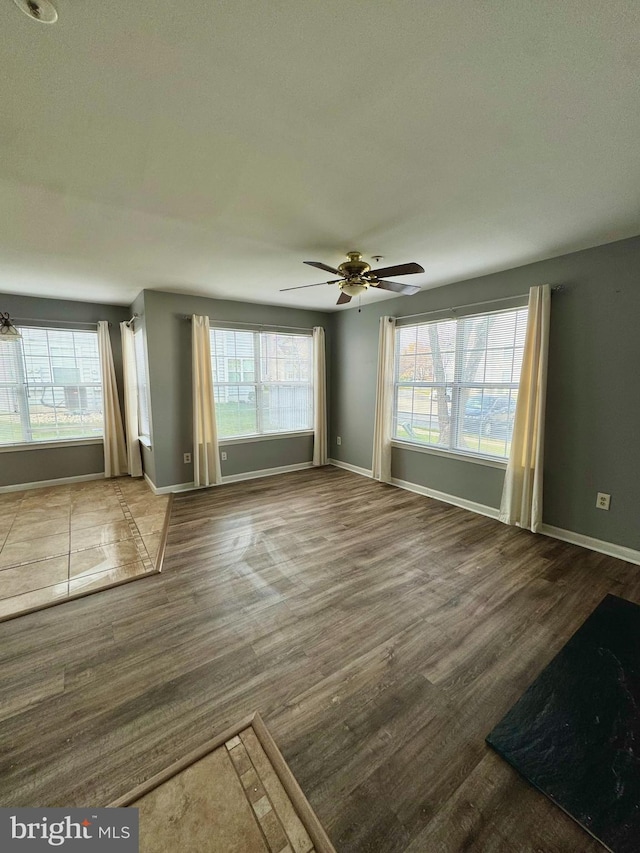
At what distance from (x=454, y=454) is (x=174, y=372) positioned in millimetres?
3586

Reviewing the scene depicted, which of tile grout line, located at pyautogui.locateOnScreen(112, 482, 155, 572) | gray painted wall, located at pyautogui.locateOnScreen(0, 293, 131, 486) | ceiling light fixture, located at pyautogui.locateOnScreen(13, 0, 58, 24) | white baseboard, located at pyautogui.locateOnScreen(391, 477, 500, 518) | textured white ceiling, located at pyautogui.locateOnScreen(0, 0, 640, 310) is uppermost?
textured white ceiling, located at pyautogui.locateOnScreen(0, 0, 640, 310)

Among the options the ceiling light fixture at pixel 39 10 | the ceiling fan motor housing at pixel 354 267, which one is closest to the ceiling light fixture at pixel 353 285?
the ceiling fan motor housing at pixel 354 267

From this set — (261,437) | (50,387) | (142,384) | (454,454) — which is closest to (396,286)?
(454,454)

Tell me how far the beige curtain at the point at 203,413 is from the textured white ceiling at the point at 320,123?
1625mm

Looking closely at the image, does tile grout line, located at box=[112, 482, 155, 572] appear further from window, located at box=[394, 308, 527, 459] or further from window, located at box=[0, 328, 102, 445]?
window, located at box=[394, 308, 527, 459]

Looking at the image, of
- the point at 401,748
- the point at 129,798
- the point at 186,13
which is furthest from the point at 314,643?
the point at 186,13

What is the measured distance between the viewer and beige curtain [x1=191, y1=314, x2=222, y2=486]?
13.9ft

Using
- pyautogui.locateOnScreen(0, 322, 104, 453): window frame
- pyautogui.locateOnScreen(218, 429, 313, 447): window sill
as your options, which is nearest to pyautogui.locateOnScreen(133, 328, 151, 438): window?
pyautogui.locateOnScreen(0, 322, 104, 453): window frame

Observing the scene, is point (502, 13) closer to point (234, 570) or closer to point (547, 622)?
point (547, 622)

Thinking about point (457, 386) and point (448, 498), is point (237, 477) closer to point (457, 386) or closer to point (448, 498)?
point (448, 498)

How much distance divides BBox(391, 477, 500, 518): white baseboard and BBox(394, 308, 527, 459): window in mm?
564

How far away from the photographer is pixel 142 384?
4.54 m

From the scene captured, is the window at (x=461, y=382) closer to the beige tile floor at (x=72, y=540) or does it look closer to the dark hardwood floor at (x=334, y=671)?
the dark hardwood floor at (x=334, y=671)

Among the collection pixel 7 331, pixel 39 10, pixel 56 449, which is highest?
pixel 39 10
